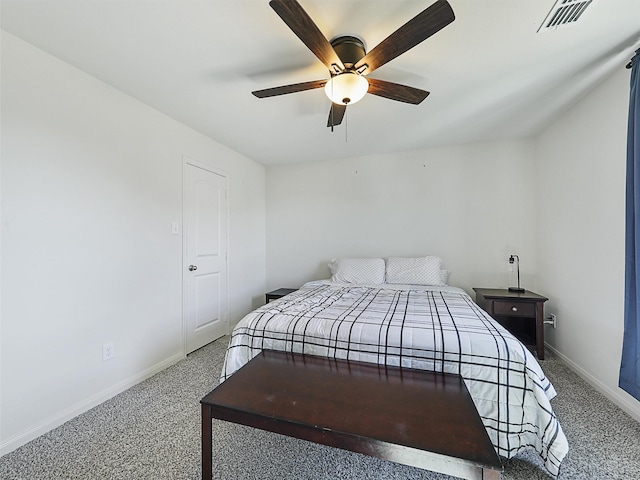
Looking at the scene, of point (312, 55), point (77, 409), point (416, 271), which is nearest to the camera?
point (312, 55)

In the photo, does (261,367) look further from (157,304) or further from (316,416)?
(157,304)

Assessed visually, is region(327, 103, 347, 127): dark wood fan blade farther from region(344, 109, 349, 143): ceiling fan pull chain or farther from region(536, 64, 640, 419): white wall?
region(536, 64, 640, 419): white wall

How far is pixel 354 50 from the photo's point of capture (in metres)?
1.61

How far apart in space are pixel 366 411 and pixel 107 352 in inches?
80.7

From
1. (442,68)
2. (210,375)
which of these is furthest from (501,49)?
(210,375)

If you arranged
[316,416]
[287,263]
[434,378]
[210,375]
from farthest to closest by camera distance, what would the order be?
1. [287,263]
2. [210,375]
3. [434,378]
4. [316,416]

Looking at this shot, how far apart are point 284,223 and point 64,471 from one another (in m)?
3.25

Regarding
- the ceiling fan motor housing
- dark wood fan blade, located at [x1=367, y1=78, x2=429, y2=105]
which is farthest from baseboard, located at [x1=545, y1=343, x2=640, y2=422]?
the ceiling fan motor housing

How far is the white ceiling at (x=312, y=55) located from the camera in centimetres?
143

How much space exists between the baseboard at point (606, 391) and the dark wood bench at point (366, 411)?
141 centimetres

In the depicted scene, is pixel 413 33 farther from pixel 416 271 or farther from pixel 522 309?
pixel 522 309

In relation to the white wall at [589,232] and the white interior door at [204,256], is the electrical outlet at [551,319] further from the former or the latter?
the white interior door at [204,256]

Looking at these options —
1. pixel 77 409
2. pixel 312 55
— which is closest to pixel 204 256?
pixel 77 409

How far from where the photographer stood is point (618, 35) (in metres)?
1.60
